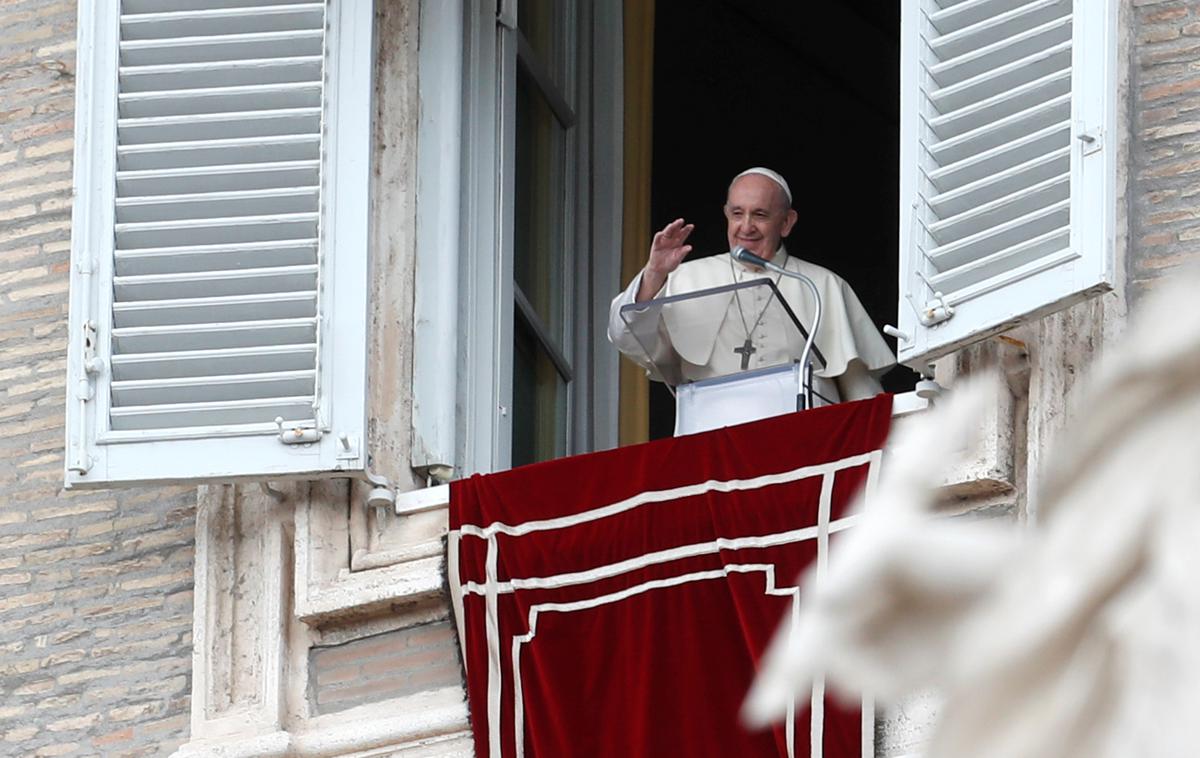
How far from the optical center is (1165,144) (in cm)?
602

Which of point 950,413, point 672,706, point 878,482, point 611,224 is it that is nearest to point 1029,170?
point 878,482

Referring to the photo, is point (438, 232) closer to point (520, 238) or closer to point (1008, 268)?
point (520, 238)

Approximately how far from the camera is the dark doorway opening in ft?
32.0

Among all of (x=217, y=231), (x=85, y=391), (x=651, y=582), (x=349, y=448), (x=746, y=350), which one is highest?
(x=217, y=231)

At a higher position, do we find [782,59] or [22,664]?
[782,59]

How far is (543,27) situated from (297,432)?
5.61 feet

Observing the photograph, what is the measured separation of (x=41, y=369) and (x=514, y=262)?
3.67ft

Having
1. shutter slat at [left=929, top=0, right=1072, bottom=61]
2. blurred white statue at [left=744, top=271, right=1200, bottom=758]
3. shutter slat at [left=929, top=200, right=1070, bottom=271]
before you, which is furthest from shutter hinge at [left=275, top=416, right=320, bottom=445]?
blurred white statue at [left=744, top=271, right=1200, bottom=758]

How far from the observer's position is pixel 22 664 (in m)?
6.97

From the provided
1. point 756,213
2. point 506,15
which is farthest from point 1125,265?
point 506,15

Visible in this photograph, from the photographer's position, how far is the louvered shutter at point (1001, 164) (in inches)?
227

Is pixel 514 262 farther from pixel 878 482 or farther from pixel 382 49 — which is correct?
pixel 878 482

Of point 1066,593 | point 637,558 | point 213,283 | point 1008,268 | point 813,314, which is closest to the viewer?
point 1066,593

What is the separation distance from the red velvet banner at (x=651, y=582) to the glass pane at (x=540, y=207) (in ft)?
4.04
